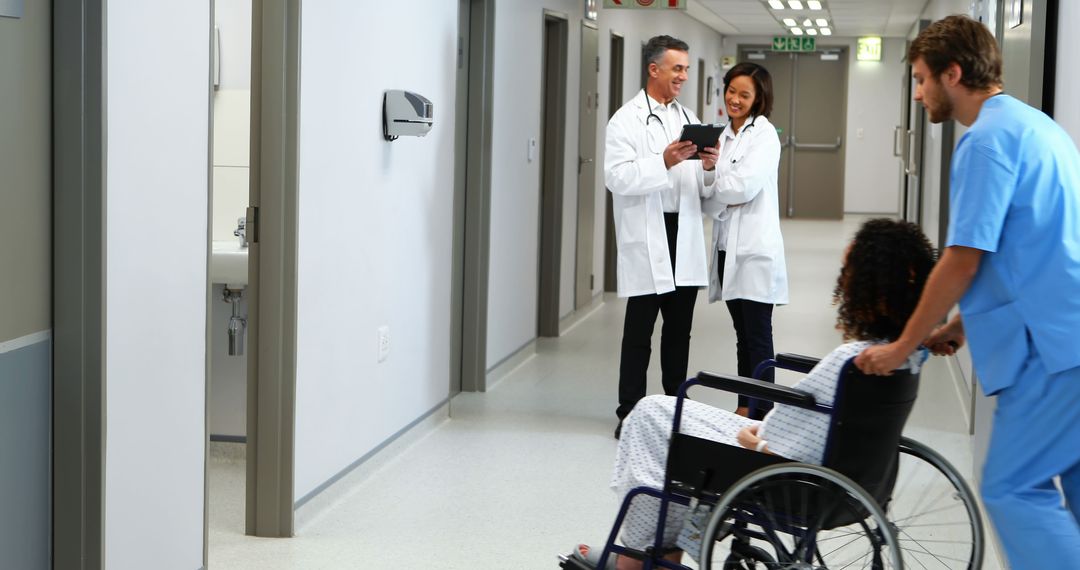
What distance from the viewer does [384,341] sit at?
4.41m

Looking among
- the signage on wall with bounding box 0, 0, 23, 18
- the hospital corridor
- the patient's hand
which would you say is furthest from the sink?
the patient's hand

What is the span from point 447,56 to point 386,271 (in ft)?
3.79

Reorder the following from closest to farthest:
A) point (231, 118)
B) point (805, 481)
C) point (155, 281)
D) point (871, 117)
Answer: point (805, 481)
point (155, 281)
point (231, 118)
point (871, 117)

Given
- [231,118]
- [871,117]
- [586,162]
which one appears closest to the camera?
[231,118]

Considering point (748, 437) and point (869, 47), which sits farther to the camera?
point (869, 47)

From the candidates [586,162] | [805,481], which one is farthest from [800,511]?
[586,162]

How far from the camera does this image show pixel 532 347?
6910mm

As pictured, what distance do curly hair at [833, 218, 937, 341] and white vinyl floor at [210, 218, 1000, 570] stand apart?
4.19 feet

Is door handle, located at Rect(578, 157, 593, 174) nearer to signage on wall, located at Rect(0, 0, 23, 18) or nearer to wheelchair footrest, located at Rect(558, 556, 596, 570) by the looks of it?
wheelchair footrest, located at Rect(558, 556, 596, 570)

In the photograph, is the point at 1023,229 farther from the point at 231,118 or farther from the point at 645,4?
the point at 645,4

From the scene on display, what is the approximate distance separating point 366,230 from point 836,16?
36.4 feet

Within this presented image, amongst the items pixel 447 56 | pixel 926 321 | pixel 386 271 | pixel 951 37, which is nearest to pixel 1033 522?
pixel 926 321

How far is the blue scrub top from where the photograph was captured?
2.28m

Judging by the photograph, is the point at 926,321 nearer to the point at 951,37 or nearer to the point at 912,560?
the point at 951,37
